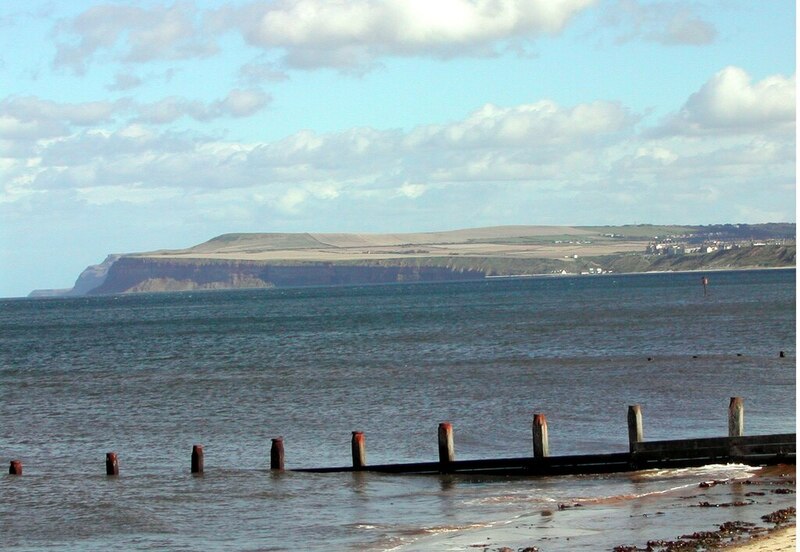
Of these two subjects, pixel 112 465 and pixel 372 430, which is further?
pixel 372 430

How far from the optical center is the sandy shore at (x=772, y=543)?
18953 millimetres

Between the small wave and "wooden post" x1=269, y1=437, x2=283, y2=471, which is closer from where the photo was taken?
the small wave

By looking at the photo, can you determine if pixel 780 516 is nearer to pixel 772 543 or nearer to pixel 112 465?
pixel 772 543

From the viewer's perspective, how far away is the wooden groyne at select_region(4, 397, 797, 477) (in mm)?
28047

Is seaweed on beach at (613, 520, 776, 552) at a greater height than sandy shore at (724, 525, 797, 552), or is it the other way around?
sandy shore at (724, 525, 797, 552)

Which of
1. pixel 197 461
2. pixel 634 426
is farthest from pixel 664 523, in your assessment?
pixel 197 461

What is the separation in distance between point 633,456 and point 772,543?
9507 mm

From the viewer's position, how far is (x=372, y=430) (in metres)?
42.0

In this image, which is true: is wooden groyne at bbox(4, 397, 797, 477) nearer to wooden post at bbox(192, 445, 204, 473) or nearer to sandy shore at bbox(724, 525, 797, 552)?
wooden post at bbox(192, 445, 204, 473)

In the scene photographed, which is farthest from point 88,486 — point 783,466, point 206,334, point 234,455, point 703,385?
point 206,334

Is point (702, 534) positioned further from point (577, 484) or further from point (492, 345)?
point (492, 345)

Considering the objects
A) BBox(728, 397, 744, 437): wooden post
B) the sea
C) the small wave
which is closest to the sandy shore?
the sea

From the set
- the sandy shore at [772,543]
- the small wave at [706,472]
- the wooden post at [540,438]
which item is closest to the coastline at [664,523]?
the sandy shore at [772,543]

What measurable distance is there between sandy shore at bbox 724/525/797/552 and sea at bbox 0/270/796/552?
160 centimetres
